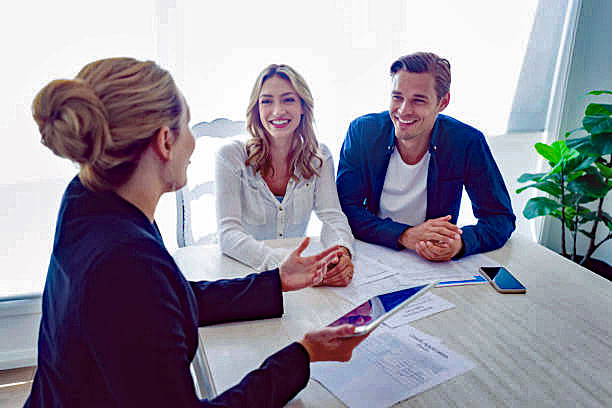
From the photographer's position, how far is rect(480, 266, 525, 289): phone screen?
1.31 m

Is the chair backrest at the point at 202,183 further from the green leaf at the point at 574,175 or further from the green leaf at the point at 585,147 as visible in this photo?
the green leaf at the point at 574,175

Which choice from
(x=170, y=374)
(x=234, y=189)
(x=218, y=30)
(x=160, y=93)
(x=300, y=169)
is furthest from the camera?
(x=218, y=30)

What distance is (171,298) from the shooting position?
2.35 ft

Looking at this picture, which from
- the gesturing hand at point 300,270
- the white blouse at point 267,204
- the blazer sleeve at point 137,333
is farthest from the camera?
the white blouse at point 267,204

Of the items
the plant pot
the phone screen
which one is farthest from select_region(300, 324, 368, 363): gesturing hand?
the plant pot

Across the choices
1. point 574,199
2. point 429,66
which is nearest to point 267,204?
Result: point 429,66

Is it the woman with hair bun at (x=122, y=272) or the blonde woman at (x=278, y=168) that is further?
the blonde woman at (x=278, y=168)

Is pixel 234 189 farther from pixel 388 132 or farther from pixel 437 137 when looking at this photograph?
pixel 437 137

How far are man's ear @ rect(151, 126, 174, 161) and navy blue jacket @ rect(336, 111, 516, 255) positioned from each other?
997 millimetres

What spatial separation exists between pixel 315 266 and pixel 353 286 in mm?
151

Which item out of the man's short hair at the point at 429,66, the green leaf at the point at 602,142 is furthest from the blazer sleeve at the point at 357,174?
the green leaf at the point at 602,142

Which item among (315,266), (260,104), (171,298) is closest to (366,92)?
(260,104)

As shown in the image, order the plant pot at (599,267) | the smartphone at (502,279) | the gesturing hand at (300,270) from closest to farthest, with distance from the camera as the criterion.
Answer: the gesturing hand at (300,270) < the smartphone at (502,279) < the plant pot at (599,267)

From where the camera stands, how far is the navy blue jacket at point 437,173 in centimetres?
179
